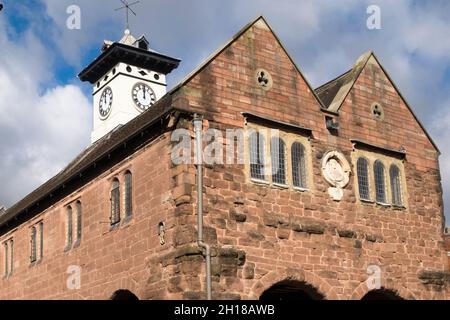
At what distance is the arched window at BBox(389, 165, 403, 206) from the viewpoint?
24438 mm

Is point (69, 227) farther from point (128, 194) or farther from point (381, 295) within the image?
point (381, 295)

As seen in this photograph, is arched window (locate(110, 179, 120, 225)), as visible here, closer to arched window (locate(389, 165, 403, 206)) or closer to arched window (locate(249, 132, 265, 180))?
arched window (locate(249, 132, 265, 180))

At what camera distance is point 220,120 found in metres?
21.1

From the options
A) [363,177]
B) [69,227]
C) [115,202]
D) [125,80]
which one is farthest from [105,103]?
[363,177]

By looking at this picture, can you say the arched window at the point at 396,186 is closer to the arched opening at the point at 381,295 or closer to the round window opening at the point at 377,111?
the round window opening at the point at 377,111

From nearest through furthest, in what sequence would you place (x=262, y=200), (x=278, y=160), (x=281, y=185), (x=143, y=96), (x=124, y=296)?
1. (x=262, y=200)
2. (x=281, y=185)
3. (x=278, y=160)
4. (x=124, y=296)
5. (x=143, y=96)

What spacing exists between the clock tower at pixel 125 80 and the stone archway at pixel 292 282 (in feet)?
85.2

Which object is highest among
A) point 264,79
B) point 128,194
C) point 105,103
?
point 105,103

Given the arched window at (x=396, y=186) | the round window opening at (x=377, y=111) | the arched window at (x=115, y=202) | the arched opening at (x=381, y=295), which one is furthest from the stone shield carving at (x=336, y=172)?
the arched window at (x=115, y=202)

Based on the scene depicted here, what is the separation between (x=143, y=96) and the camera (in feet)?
155

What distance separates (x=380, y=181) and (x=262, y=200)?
4988 millimetres

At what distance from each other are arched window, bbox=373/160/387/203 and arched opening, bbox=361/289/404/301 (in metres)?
2.76
